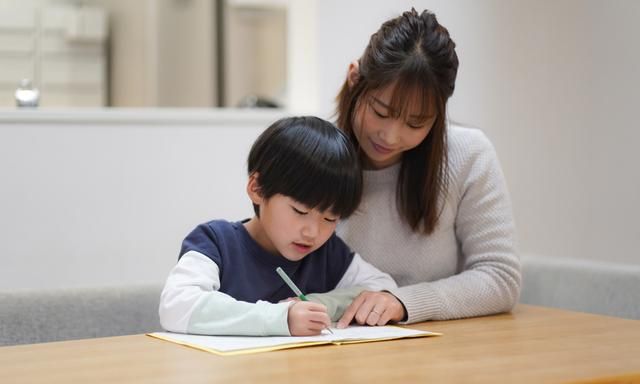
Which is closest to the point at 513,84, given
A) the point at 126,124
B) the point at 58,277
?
the point at 126,124

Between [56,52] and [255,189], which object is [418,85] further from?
[56,52]

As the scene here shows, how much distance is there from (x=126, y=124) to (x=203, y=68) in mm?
3274

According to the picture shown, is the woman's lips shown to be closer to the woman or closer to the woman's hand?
the woman

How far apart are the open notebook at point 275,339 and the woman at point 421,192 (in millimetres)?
91

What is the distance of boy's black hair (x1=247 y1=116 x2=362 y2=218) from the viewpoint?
57.5 inches

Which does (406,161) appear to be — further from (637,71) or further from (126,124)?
(126,124)

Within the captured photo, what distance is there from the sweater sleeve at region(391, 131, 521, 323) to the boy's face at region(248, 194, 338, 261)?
0.61ft

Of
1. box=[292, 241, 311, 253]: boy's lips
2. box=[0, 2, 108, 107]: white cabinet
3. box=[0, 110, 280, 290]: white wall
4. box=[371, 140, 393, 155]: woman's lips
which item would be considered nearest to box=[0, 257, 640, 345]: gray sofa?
box=[292, 241, 311, 253]: boy's lips

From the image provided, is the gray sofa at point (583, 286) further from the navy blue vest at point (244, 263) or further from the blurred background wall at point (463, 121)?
the navy blue vest at point (244, 263)

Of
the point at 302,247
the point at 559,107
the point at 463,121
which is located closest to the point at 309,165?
the point at 302,247

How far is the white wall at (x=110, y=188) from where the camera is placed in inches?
95.2

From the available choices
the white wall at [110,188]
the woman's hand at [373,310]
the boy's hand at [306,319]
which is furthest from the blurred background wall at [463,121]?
the boy's hand at [306,319]

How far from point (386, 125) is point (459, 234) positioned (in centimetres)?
32

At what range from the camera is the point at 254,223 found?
160 cm
